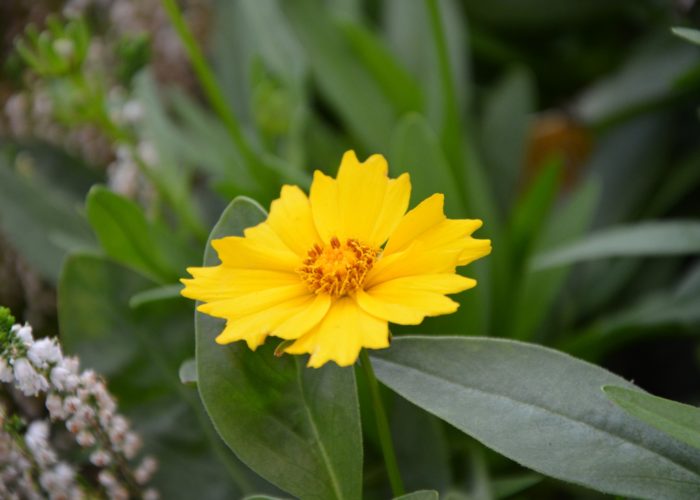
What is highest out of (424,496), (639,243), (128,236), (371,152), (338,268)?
(371,152)

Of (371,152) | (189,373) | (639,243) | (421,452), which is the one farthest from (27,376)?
(371,152)

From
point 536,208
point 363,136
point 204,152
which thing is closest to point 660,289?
point 536,208

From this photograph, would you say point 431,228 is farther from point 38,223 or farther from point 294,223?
point 38,223

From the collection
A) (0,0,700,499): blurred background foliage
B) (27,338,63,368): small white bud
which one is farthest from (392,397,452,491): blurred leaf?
(27,338,63,368): small white bud

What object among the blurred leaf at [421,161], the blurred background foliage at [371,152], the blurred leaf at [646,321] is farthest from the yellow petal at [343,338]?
the blurred leaf at [646,321]

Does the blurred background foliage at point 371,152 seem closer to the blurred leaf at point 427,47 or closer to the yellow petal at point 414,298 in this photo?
the blurred leaf at point 427,47

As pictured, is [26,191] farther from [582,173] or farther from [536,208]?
[582,173]
